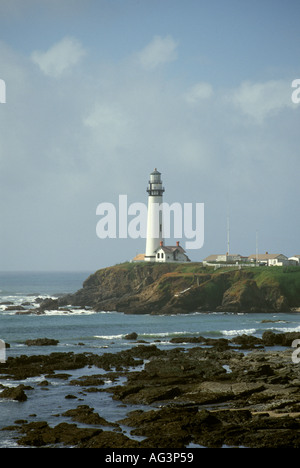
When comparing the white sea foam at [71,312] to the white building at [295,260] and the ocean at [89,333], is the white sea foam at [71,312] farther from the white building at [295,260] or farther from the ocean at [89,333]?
the white building at [295,260]

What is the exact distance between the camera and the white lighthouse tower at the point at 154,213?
363 ft

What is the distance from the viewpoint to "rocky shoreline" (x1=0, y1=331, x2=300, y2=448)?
2747 cm

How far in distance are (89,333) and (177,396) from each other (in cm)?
3582

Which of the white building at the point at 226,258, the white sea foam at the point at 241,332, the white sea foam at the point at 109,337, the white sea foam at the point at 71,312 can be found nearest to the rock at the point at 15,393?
the white sea foam at the point at 109,337

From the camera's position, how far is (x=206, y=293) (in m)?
94.9

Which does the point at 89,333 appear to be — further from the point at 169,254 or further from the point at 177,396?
the point at 169,254

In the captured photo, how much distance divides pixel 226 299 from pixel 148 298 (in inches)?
466

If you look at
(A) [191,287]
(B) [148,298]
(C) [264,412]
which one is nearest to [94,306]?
(B) [148,298]

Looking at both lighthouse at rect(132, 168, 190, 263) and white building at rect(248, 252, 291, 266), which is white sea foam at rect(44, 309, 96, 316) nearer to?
lighthouse at rect(132, 168, 190, 263)

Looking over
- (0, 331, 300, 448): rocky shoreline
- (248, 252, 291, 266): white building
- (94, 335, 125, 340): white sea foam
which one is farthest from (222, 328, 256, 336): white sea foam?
(248, 252, 291, 266): white building

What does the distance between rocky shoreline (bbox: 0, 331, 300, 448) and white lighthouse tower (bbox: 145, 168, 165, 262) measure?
56.1 m

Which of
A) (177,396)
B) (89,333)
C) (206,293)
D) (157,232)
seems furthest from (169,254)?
(177,396)

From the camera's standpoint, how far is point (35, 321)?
8444cm

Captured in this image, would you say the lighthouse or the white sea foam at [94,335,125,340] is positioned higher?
the lighthouse
